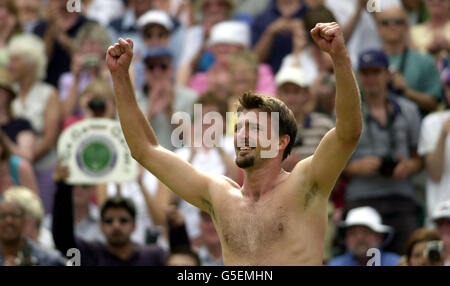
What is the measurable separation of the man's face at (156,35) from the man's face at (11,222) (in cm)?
285

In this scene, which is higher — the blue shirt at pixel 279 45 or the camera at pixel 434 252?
the blue shirt at pixel 279 45

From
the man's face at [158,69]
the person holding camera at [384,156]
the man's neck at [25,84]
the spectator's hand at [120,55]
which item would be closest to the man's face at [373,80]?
the person holding camera at [384,156]

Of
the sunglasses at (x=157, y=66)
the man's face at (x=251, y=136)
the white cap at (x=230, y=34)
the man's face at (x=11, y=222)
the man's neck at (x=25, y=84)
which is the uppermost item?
the white cap at (x=230, y=34)

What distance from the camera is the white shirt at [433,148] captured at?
1087cm

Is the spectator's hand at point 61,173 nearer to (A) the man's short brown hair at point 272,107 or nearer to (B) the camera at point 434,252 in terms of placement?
(B) the camera at point 434,252

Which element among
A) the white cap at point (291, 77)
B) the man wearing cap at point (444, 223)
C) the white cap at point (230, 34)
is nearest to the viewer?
the man wearing cap at point (444, 223)

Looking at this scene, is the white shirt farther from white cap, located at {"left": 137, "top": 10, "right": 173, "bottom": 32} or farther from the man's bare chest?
the man's bare chest

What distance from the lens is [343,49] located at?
6.35m

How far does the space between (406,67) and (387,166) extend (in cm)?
141

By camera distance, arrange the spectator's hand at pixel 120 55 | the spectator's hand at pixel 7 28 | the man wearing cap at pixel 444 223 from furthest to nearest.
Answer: the spectator's hand at pixel 7 28
the man wearing cap at pixel 444 223
the spectator's hand at pixel 120 55

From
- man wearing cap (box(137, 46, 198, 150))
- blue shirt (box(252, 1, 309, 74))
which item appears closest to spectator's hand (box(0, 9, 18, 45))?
man wearing cap (box(137, 46, 198, 150))

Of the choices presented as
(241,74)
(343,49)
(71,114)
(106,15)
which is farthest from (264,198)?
(106,15)

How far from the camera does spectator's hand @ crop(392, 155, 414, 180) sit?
10.7m

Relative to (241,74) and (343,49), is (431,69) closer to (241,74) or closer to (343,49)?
(241,74)
